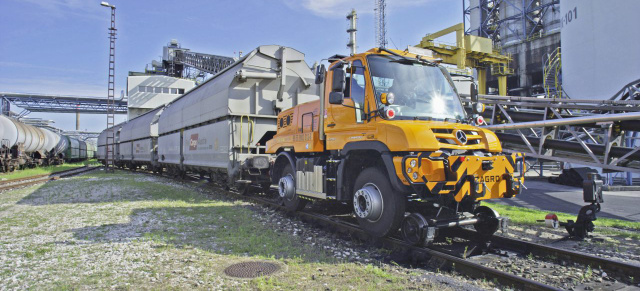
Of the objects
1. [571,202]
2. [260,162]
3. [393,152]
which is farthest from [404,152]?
[571,202]

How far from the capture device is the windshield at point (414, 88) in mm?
6039

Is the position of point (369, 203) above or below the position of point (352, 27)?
below

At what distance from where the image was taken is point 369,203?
584cm

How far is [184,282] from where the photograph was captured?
14.6 feet

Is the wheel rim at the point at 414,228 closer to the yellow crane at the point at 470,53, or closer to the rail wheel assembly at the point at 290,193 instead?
the rail wheel assembly at the point at 290,193

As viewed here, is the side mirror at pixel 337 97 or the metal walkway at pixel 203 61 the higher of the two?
the metal walkway at pixel 203 61

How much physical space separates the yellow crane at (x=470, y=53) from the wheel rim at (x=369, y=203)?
29.0m

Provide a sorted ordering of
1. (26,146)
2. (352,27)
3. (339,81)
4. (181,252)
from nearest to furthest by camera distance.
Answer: (181,252) < (339,81) < (26,146) < (352,27)

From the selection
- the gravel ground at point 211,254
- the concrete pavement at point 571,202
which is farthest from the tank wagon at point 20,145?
the concrete pavement at point 571,202

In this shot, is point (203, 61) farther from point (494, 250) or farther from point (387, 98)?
point (494, 250)

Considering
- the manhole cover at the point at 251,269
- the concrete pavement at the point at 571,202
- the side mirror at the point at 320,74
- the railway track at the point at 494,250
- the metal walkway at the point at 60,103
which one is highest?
the metal walkway at the point at 60,103

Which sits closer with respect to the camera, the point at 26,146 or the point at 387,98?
the point at 387,98

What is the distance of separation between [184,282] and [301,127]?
15.9 feet

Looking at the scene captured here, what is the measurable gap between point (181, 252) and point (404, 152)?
3725 millimetres
